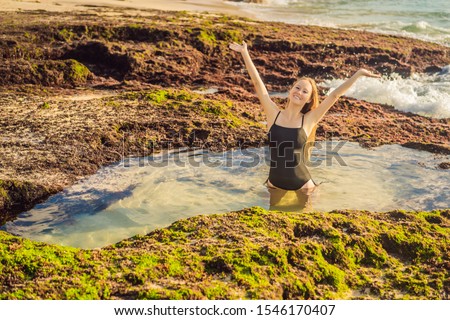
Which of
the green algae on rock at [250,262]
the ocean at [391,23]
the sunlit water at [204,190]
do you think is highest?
the ocean at [391,23]

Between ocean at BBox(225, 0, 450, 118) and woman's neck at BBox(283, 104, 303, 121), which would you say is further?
ocean at BBox(225, 0, 450, 118)

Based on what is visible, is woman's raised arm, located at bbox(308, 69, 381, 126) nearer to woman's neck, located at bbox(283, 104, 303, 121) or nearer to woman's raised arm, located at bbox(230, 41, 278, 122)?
woman's neck, located at bbox(283, 104, 303, 121)

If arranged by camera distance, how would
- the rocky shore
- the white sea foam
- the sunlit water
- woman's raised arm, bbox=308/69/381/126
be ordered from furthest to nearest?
the white sea foam < woman's raised arm, bbox=308/69/381/126 < the sunlit water < the rocky shore

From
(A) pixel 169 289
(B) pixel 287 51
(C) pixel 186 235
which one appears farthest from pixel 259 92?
(B) pixel 287 51

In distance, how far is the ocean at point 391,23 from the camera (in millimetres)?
10547

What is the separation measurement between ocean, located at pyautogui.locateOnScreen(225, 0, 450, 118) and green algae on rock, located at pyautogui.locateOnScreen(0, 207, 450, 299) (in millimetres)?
5964

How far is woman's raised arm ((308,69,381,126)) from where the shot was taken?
5848 millimetres

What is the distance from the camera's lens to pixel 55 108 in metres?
8.22

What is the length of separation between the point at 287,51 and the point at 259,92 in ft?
24.8

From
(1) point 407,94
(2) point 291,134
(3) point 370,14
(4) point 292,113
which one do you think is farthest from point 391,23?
(2) point 291,134

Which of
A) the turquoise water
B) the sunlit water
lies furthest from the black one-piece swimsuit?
the turquoise water

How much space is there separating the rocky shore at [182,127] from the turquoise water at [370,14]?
667cm

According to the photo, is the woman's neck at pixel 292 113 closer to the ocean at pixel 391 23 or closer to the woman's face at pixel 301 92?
the woman's face at pixel 301 92

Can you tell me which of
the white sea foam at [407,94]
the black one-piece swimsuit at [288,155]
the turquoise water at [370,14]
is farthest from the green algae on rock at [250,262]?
the turquoise water at [370,14]
